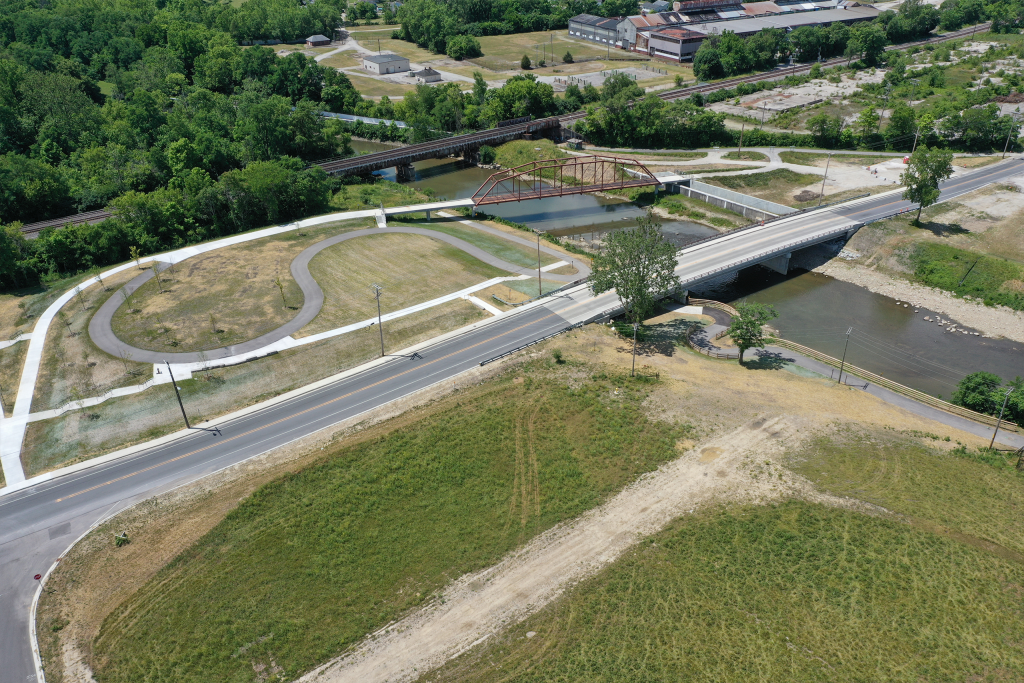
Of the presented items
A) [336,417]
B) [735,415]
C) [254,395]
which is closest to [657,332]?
[735,415]

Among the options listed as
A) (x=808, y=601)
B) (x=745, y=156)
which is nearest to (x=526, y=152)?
(x=745, y=156)

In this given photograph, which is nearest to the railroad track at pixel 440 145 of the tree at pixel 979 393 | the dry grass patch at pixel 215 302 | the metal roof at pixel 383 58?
the dry grass patch at pixel 215 302

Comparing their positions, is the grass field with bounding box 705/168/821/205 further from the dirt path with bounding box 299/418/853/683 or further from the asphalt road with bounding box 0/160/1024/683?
the dirt path with bounding box 299/418/853/683

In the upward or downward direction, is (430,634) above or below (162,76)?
below

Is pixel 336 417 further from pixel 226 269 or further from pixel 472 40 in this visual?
pixel 472 40

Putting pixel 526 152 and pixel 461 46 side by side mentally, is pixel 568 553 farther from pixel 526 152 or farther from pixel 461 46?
pixel 461 46

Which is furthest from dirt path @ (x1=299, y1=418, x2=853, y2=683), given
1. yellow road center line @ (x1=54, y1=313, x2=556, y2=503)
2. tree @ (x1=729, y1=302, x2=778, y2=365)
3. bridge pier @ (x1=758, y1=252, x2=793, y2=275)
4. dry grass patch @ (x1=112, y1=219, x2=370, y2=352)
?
dry grass patch @ (x1=112, y1=219, x2=370, y2=352)

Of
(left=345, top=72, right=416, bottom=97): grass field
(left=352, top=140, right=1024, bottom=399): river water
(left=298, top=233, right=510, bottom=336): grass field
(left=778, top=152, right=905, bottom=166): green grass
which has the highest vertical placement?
(left=345, top=72, right=416, bottom=97): grass field
